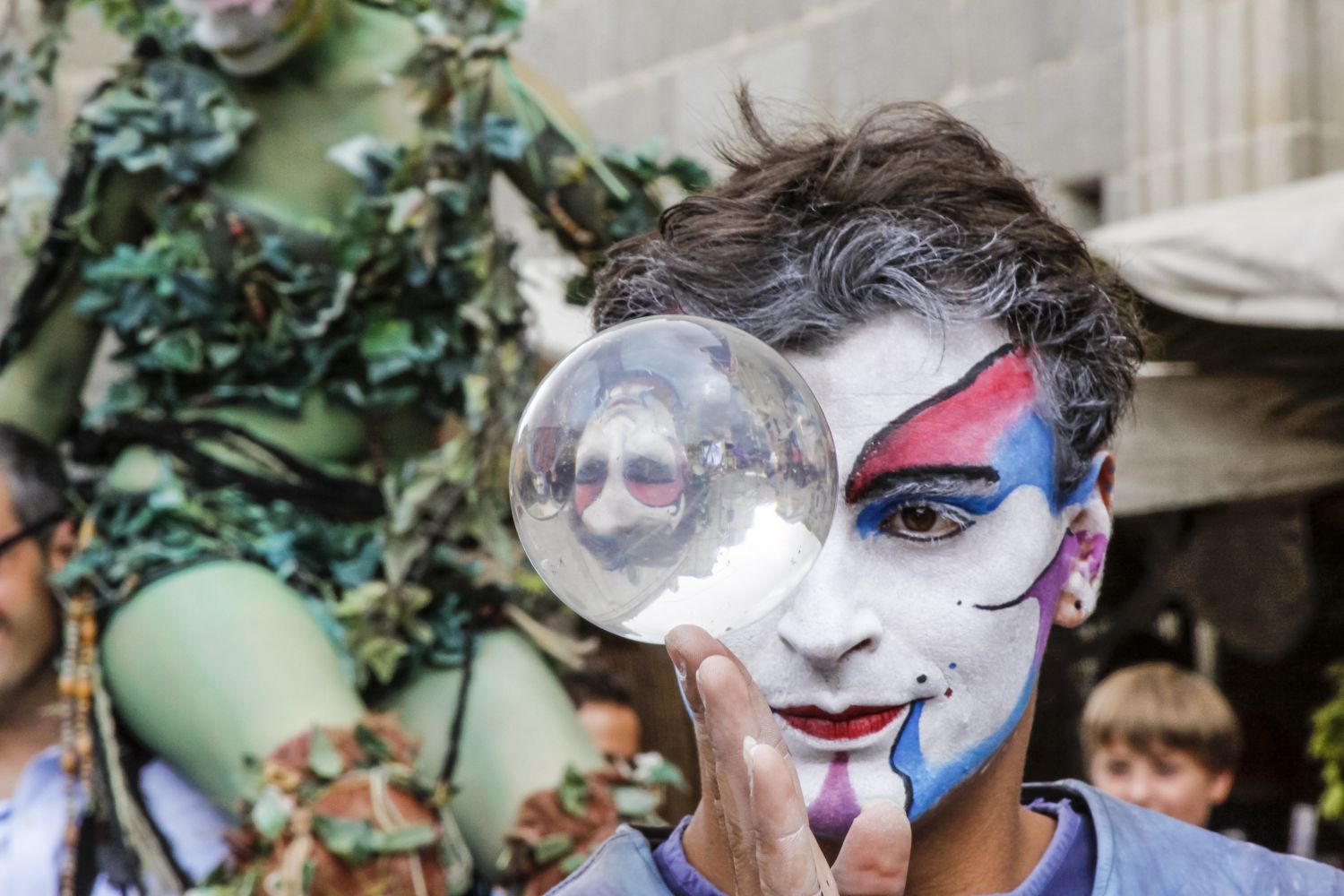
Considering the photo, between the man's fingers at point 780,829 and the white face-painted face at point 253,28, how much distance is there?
175cm

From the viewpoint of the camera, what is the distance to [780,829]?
1.24 m

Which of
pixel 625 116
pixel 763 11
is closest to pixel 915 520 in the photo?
pixel 763 11

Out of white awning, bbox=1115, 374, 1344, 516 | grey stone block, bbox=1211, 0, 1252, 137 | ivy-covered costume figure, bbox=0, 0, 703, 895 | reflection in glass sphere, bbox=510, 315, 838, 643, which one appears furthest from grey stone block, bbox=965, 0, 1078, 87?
reflection in glass sphere, bbox=510, 315, 838, 643

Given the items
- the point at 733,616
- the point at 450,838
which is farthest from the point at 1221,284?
the point at 733,616

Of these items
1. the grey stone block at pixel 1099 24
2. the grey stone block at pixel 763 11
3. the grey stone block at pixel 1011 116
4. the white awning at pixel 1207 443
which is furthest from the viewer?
the grey stone block at pixel 763 11

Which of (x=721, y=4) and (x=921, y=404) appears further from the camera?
(x=721, y=4)

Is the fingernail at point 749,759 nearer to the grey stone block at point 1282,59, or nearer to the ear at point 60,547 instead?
the ear at point 60,547

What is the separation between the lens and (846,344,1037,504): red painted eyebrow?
1.62m

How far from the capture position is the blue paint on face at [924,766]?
1.59m

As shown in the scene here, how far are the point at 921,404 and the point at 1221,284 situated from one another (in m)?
2.06

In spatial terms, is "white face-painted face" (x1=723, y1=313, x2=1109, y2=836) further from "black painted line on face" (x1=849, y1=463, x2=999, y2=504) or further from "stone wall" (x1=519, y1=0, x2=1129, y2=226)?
"stone wall" (x1=519, y1=0, x2=1129, y2=226)

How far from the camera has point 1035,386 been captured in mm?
1700

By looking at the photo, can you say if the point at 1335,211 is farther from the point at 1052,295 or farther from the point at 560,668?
the point at 1052,295

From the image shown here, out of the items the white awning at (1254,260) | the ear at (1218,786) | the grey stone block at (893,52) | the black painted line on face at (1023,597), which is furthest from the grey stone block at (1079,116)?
the black painted line on face at (1023,597)
